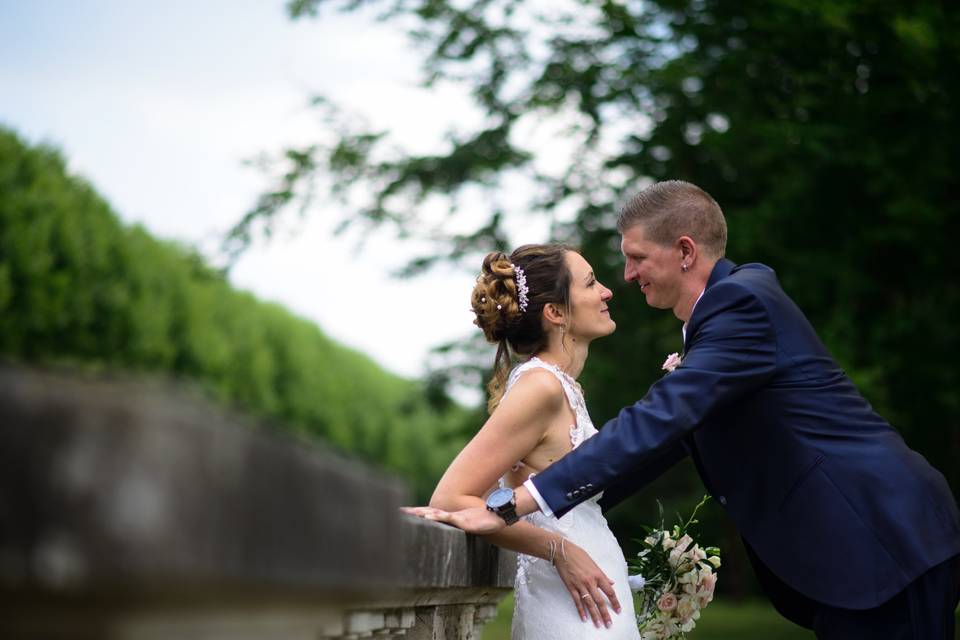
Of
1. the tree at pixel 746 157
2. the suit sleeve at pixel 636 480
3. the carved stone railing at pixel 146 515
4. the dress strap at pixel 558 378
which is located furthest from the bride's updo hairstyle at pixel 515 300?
the tree at pixel 746 157

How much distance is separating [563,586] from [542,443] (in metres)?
0.49

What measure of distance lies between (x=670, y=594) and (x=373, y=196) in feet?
43.5

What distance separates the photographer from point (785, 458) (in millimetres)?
3984

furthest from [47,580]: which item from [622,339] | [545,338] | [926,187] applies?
[622,339]

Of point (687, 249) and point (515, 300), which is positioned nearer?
→ point (515, 300)

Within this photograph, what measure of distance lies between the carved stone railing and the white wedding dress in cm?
251

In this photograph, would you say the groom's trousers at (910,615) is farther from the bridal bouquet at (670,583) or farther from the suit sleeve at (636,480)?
the suit sleeve at (636,480)

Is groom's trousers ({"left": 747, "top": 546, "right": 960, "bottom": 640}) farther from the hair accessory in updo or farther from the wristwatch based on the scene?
the hair accessory in updo

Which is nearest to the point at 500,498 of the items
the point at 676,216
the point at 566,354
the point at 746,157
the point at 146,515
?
the point at 566,354

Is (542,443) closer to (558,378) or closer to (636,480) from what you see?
(558,378)

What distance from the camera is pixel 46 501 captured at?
101 centimetres

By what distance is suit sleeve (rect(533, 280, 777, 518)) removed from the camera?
11.9 ft

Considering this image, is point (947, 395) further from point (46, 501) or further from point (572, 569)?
point (46, 501)

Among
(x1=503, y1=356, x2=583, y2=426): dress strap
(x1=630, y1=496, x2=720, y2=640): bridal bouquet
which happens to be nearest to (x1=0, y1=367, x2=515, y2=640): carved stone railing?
(x1=503, y1=356, x2=583, y2=426): dress strap
